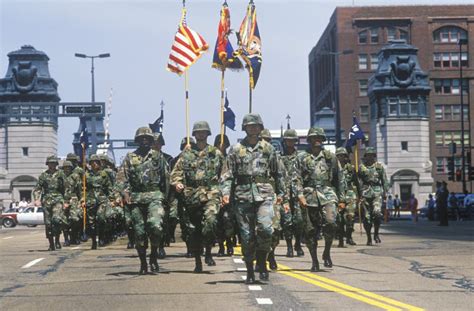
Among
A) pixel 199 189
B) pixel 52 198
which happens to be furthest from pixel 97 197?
pixel 199 189

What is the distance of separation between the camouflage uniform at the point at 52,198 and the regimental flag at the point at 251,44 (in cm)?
624

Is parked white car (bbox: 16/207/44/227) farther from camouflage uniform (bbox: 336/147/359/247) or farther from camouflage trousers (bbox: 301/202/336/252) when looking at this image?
camouflage trousers (bbox: 301/202/336/252)

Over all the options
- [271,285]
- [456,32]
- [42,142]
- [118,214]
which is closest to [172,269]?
[271,285]

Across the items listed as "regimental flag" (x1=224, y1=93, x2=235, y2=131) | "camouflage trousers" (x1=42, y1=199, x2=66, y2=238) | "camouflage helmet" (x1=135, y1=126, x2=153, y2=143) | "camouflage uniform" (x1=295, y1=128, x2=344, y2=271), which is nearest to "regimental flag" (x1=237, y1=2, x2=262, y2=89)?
"regimental flag" (x1=224, y1=93, x2=235, y2=131)

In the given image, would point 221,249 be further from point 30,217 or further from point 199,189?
point 30,217

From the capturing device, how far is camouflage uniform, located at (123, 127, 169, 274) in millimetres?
14602

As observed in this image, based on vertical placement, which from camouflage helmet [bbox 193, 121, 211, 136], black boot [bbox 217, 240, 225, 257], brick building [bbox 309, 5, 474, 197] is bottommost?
black boot [bbox 217, 240, 225, 257]

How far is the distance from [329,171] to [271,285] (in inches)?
120

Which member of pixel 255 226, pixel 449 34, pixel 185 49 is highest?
pixel 449 34

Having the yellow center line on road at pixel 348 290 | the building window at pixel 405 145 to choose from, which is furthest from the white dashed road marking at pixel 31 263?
the building window at pixel 405 145

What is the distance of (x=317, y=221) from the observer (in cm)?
1510

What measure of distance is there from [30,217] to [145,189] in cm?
4605

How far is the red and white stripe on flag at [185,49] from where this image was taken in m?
24.2

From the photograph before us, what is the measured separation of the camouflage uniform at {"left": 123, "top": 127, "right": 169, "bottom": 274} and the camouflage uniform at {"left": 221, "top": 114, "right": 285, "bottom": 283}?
63.8 inches
